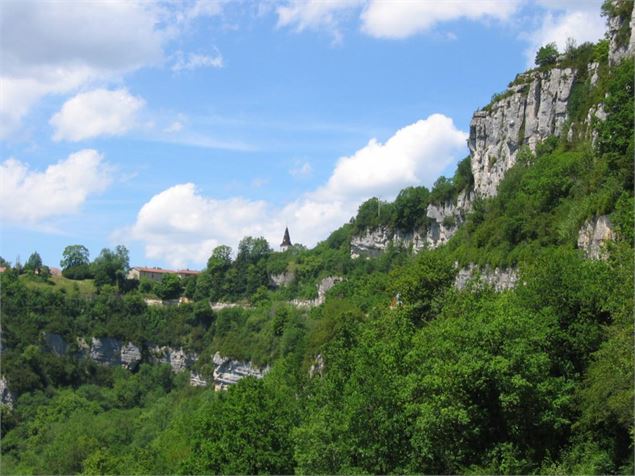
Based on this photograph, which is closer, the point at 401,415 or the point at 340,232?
the point at 401,415

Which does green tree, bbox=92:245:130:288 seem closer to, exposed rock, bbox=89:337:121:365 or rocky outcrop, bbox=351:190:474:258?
exposed rock, bbox=89:337:121:365

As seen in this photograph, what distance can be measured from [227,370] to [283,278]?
29772 mm

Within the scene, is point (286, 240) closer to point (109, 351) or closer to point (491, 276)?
point (109, 351)

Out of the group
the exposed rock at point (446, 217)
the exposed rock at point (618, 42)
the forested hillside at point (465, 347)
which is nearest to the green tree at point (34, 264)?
the forested hillside at point (465, 347)

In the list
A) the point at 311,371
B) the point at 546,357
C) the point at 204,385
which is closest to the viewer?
the point at 546,357

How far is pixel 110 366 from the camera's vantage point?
145m

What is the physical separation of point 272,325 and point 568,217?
6809 cm

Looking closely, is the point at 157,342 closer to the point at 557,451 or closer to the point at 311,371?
the point at 311,371

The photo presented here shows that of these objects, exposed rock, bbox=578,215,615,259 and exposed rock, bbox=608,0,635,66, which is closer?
exposed rock, bbox=578,215,615,259

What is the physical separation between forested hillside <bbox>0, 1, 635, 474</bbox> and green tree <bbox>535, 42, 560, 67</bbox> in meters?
0.19

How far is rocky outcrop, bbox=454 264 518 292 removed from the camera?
51094mm

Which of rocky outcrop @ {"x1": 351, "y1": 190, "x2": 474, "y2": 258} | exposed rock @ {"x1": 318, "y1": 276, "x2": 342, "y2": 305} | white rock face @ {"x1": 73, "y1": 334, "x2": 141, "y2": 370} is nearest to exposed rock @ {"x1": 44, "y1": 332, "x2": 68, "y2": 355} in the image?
white rock face @ {"x1": 73, "y1": 334, "x2": 141, "y2": 370}

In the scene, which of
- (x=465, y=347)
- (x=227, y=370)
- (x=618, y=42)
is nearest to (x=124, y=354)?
(x=227, y=370)

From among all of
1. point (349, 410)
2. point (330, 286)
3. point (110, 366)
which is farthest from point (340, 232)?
point (349, 410)
